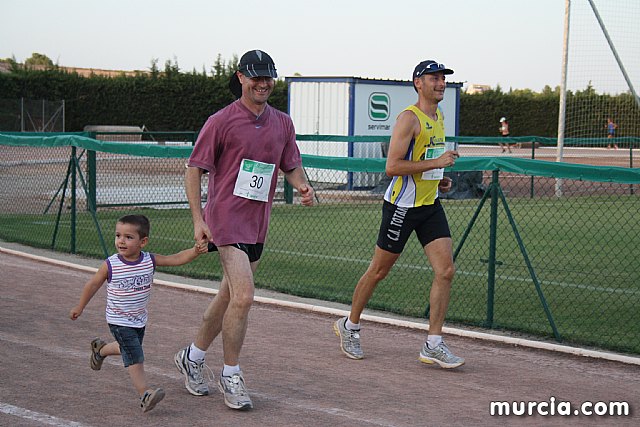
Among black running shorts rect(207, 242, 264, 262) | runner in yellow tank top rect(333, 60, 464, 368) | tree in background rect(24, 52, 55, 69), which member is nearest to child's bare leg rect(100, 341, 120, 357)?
black running shorts rect(207, 242, 264, 262)

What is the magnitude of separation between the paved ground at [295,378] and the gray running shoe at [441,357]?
2.8 inches

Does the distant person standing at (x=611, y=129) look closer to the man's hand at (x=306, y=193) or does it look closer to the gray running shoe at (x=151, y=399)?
the man's hand at (x=306, y=193)

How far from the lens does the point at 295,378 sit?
23.1ft

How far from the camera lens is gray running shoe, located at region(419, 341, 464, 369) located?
735 cm

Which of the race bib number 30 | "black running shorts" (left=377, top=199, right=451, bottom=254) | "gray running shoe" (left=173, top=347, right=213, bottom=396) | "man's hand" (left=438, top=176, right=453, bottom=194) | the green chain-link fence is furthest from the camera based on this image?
the green chain-link fence

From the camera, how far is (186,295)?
1037 centimetres

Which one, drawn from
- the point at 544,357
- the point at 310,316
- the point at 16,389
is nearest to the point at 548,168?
the point at 544,357

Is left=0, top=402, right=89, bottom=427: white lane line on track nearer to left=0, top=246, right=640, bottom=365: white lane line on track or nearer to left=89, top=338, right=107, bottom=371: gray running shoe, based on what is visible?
left=89, top=338, right=107, bottom=371: gray running shoe

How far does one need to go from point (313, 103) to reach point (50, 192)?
10082mm

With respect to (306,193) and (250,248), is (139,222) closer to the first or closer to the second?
(250,248)

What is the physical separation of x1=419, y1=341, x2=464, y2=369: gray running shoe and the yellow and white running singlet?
1.08 m

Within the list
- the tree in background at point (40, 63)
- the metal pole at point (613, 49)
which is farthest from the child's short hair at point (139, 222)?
the tree in background at point (40, 63)

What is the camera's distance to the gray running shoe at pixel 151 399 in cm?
597

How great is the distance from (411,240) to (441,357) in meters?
7.76
